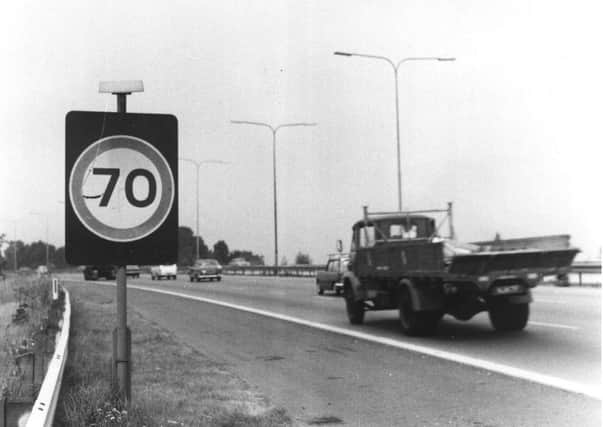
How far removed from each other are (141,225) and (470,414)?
12.1 feet

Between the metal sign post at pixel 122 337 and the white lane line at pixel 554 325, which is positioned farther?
the white lane line at pixel 554 325

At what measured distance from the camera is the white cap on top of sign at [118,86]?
483cm

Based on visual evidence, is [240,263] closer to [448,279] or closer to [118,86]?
[448,279]

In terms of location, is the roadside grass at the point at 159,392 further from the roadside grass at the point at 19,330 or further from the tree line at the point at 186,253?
the tree line at the point at 186,253

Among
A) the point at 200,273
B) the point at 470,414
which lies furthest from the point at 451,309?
the point at 200,273

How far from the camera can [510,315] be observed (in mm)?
13508

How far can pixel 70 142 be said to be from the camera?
16.1ft

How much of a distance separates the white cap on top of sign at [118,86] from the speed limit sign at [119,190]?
0.17 metres

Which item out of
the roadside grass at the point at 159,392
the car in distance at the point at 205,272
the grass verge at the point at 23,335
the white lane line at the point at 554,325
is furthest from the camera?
the car in distance at the point at 205,272

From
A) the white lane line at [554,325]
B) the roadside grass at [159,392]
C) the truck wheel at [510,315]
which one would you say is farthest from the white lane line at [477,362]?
the white lane line at [554,325]

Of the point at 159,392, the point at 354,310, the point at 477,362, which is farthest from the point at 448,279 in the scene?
the point at 159,392

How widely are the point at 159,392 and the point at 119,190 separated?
3.89 meters

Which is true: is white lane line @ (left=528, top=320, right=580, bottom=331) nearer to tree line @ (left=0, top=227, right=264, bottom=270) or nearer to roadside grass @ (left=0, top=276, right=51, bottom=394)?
roadside grass @ (left=0, top=276, right=51, bottom=394)

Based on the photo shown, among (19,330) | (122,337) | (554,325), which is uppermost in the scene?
(122,337)
